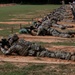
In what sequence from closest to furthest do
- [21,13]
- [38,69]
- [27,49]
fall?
[38,69], [27,49], [21,13]

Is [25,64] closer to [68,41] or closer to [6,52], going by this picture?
[6,52]

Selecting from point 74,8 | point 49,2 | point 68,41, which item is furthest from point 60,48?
point 49,2

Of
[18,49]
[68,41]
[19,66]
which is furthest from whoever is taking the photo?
[68,41]

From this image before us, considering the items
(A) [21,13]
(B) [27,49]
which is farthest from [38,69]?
(A) [21,13]

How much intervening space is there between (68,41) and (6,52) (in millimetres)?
4363

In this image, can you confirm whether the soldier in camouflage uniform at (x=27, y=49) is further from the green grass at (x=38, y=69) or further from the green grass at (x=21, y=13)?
the green grass at (x=21, y=13)

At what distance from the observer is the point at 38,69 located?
8469 mm

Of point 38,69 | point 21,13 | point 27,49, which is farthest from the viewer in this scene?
point 21,13

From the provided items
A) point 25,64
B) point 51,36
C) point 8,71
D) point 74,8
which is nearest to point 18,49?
point 25,64

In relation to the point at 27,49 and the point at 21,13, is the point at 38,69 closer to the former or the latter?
the point at 27,49

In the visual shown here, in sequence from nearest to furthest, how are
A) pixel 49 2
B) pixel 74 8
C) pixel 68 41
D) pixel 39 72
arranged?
1. pixel 39 72
2. pixel 68 41
3. pixel 74 8
4. pixel 49 2

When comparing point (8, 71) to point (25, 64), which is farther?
point (25, 64)

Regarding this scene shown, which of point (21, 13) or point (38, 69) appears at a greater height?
point (38, 69)

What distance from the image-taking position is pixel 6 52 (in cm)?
1025
